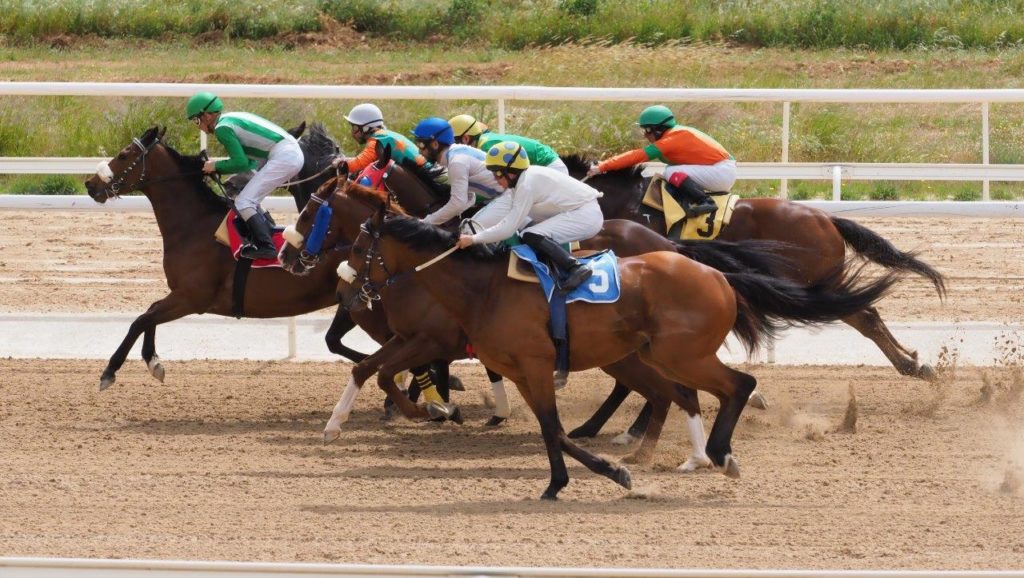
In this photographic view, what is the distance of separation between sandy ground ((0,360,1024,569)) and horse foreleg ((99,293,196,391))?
24 cm

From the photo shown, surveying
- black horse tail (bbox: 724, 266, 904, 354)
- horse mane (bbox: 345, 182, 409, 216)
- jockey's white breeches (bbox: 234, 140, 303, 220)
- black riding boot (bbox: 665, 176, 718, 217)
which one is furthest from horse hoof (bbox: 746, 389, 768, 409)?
jockey's white breeches (bbox: 234, 140, 303, 220)

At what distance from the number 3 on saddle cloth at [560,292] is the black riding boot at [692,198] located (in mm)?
2093

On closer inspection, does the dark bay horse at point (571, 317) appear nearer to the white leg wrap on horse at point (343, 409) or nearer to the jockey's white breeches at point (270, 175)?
the white leg wrap on horse at point (343, 409)

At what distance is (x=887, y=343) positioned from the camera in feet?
31.0

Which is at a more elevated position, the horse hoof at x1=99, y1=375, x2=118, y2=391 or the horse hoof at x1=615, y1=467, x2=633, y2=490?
the horse hoof at x1=615, y1=467, x2=633, y2=490

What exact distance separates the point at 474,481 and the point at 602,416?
4.89ft

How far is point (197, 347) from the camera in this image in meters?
10.5

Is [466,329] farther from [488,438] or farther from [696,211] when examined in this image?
[696,211]

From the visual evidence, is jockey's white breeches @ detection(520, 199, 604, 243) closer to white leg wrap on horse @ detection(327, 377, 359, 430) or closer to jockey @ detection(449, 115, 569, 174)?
jockey @ detection(449, 115, 569, 174)

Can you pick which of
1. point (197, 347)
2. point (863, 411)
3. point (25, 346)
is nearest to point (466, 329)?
point (863, 411)

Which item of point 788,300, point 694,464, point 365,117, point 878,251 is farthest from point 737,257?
point 365,117

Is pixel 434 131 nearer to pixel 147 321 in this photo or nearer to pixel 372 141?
pixel 372 141

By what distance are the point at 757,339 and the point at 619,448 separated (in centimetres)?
114

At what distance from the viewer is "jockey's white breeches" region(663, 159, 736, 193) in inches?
361
